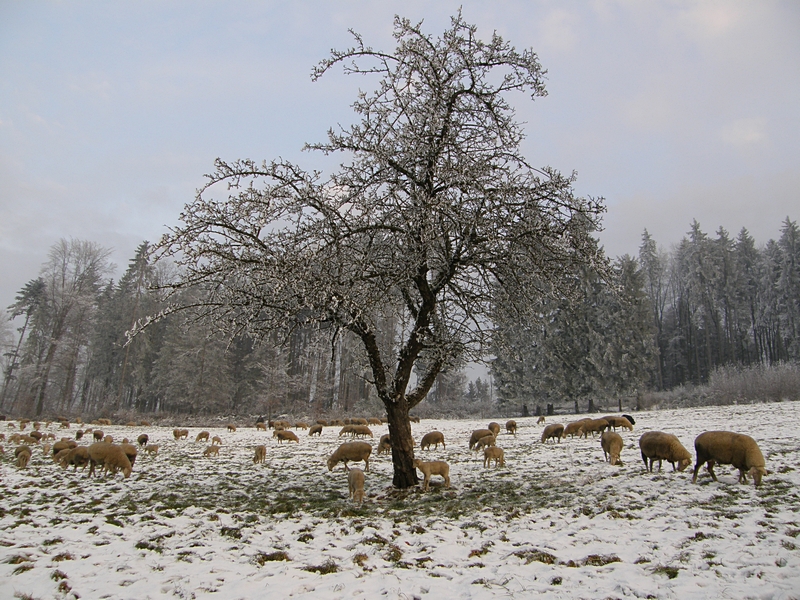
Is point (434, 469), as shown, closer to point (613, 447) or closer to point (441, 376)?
point (613, 447)

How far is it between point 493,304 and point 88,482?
1088 centimetres

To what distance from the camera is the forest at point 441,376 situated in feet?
116

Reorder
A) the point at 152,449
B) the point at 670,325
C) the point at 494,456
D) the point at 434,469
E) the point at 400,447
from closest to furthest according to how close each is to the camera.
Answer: the point at 434,469
the point at 400,447
the point at 494,456
the point at 152,449
the point at 670,325

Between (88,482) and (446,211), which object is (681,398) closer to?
(446,211)

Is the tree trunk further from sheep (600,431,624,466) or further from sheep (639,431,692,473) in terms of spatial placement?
sheep (639,431,692,473)

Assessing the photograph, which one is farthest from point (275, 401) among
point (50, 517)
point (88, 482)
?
point (50, 517)

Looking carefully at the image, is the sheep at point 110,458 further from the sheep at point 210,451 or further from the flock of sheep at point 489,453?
the sheep at point 210,451

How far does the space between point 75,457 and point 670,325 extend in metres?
59.9

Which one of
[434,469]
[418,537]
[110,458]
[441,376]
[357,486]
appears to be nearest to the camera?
[418,537]

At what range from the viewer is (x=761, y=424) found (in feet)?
51.2

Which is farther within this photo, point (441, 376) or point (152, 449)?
point (441, 376)

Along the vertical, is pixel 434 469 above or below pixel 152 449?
above

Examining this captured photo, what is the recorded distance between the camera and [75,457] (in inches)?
460

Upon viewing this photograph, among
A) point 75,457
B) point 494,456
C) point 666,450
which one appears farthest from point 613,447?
point 75,457
